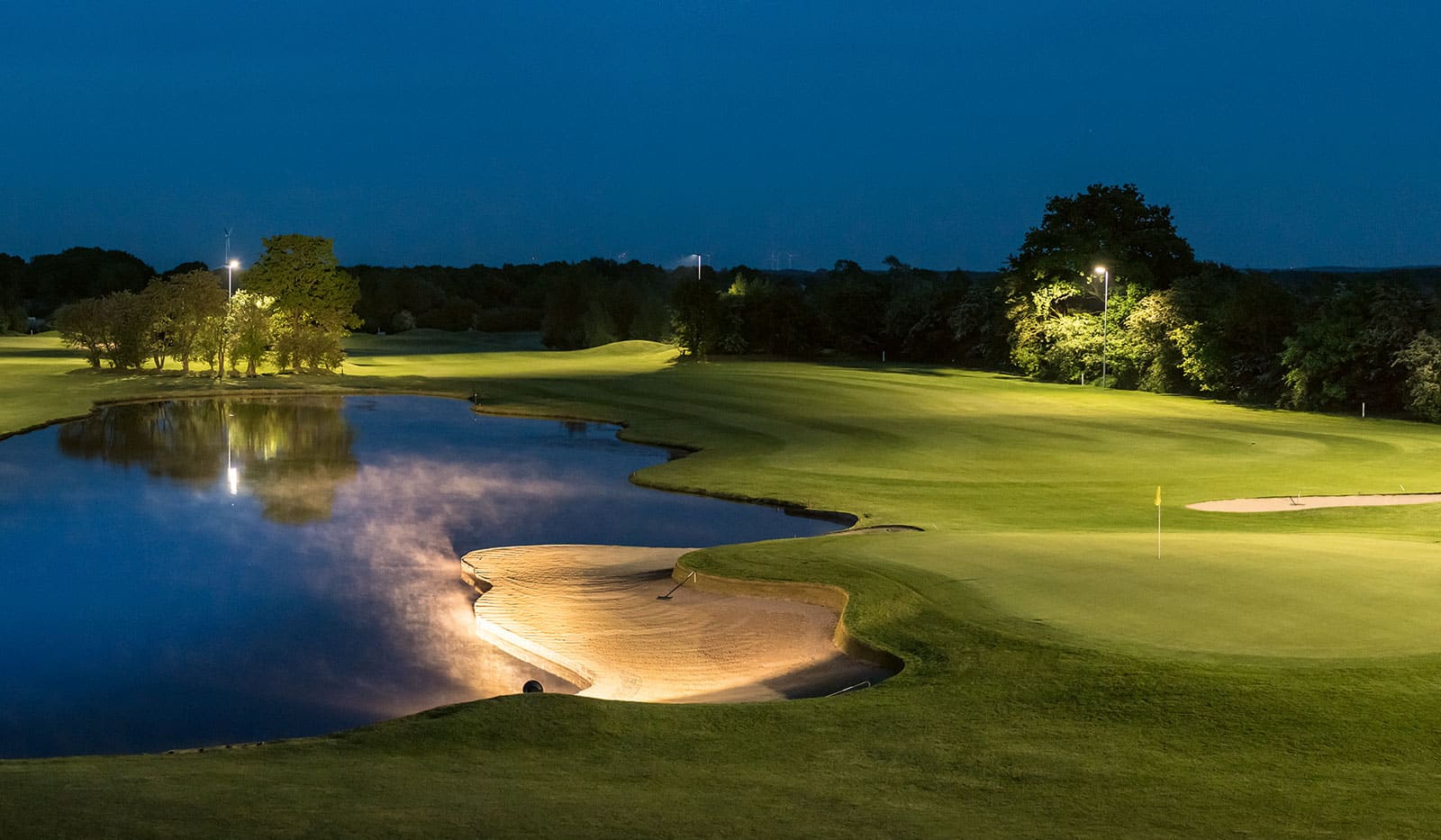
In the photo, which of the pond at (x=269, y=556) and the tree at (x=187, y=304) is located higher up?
the tree at (x=187, y=304)

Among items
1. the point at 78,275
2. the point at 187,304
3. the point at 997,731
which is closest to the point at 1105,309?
the point at 187,304

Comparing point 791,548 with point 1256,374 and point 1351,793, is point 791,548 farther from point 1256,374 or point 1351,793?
point 1256,374

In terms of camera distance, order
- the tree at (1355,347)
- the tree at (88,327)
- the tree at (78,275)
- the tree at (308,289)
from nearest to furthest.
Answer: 1. the tree at (1355,347)
2. the tree at (88,327)
3. the tree at (308,289)
4. the tree at (78,275)

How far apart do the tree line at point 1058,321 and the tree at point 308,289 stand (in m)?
0.12

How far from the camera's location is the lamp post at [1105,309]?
54344 millimetres

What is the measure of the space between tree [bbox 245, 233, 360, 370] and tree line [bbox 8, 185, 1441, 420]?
4.6 inches

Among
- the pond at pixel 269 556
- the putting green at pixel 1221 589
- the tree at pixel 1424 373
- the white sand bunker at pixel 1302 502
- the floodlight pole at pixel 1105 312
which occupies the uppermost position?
the floodlight pole at pixel 1105 312

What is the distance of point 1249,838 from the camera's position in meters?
6.91

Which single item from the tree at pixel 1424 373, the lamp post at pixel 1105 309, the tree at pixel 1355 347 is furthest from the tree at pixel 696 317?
the tree at pixel 1424 373

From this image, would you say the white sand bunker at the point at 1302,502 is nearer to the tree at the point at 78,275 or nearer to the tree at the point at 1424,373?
the tree at the point at 1424,373

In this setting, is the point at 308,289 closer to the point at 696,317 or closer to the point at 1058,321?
the point at 696,317

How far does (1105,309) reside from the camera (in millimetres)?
53844

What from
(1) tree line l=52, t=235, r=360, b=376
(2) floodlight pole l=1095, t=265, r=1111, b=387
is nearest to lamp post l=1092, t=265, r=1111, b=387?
(2) floodlight pole l=1095, t=265, r=1111, b=387

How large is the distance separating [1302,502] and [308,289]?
160 feet
